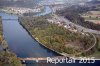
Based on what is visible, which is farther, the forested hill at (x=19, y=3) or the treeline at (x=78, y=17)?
the forested hill at (x=19, y=3)

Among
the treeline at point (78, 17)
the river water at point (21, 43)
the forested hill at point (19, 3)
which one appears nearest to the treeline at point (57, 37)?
the river water at point (21, 43)

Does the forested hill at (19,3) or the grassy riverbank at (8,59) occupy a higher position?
the forested hill at (19,3)

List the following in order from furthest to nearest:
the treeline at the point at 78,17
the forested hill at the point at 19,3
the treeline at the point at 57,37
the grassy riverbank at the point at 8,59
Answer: the forested hill at the point at 19,3, the treeline at the point at 78,17, the treeline at the point at 57,37, the grassy riverbank at the point at 8,59

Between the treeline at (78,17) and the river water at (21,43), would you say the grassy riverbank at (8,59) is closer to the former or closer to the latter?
the river water at (21,43)

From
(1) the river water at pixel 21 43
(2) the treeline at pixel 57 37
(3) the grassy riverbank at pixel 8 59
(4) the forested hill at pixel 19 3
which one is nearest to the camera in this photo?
(3) the grassy riverbank at pixel 8 59

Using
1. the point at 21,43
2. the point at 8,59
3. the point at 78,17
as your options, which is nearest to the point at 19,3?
the point at 78,17

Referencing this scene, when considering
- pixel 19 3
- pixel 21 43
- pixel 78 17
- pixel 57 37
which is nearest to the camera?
pixel 21 43

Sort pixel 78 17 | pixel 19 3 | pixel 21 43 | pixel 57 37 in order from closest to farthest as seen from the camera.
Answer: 1. pixel 21 43
2. pixel 57 37
3. pixel 78 17
4. pixel 19 3

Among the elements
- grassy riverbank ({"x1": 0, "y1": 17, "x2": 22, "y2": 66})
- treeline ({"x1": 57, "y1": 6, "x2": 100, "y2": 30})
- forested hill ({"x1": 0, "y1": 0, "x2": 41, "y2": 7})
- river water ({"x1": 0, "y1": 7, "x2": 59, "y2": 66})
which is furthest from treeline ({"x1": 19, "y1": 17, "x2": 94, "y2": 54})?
forested hill ({"x1": 0, "y1": 0, "x2": 41, "y2": 7})

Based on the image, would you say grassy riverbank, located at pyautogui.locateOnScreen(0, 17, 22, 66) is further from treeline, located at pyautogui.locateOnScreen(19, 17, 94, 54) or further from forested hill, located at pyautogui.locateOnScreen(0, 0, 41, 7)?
forested hill, located at pyautogui.locateOnScreen(0, 0, 41, 7)

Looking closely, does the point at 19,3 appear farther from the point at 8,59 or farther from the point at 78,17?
the point at 8,59
